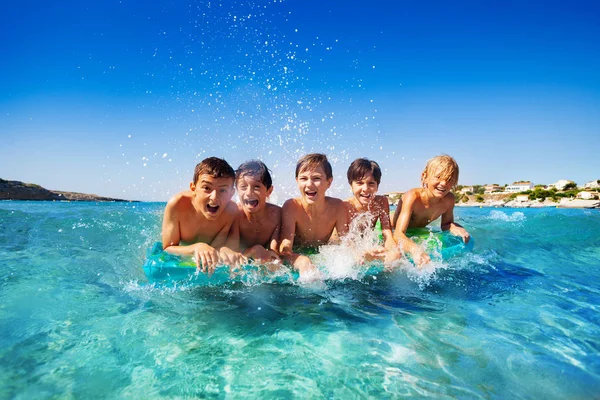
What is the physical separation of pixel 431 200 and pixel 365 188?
131cm

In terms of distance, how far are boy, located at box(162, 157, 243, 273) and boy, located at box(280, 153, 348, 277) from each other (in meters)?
0.71

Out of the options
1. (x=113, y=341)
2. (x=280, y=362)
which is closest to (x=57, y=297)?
(x=113, y=341)

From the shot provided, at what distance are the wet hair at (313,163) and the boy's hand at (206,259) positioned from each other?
5.05 ft

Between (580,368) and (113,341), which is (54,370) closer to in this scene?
(113,341)

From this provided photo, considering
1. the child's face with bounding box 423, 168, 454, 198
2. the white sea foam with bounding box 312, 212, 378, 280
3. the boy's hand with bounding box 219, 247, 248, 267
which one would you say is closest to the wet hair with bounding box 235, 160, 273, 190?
the boy's hand with bounding box 219, 247, 248, 267

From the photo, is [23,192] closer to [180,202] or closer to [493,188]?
[180,202]

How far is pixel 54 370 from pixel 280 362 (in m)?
1.45

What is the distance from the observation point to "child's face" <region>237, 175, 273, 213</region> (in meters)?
4.17

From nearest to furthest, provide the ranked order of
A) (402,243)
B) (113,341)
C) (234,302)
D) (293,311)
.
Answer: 1. (113,341)
2. (293,311)
3. (234,302)
4. (402,243)

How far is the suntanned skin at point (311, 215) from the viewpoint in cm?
443

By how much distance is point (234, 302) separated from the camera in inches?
141

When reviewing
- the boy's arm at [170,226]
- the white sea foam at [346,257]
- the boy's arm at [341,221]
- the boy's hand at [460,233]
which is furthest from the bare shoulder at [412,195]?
the boy's arm at [170,226]

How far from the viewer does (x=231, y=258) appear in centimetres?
371

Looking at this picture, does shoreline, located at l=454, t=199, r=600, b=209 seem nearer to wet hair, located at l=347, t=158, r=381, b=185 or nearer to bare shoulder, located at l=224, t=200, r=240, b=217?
wet hair, located at l=347, t=158, r=381, b=185
